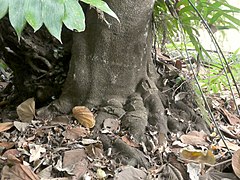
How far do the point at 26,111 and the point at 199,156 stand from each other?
2.31 ft

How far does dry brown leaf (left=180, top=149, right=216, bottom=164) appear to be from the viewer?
138cm

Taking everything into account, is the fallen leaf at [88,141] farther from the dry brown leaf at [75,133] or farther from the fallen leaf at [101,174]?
the fallen leaf at [101,174]

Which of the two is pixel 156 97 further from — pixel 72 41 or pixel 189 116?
pixel 72 41

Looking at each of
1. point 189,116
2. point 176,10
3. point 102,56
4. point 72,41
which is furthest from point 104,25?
point 189,116

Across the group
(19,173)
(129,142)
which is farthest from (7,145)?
(129,142)

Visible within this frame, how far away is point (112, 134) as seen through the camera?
4.94ft

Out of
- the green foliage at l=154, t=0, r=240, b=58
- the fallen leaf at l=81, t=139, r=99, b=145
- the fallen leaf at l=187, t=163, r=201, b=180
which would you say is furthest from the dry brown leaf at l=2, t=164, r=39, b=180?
the green foliage at l=154, t=0, r=240, b=58

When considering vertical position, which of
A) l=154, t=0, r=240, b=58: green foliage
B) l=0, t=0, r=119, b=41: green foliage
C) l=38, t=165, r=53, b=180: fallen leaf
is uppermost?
l=154, t=0, r=240, b=58: green foliage

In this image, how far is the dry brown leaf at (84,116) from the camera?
1.53 metres

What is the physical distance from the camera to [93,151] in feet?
4.61

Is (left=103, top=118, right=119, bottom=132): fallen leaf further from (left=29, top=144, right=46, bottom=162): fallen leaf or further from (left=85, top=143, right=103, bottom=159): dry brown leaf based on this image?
(left=29, top=144, right=46, bottom=162): fallen leaf

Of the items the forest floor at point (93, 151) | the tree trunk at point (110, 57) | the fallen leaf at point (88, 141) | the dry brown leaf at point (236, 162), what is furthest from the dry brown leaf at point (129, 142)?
the dry brown leaf at point (236, 162)

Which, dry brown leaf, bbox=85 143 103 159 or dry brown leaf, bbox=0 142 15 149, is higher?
dry brown leaf, bbox=85 143 103 159

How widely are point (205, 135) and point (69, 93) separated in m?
0.58
